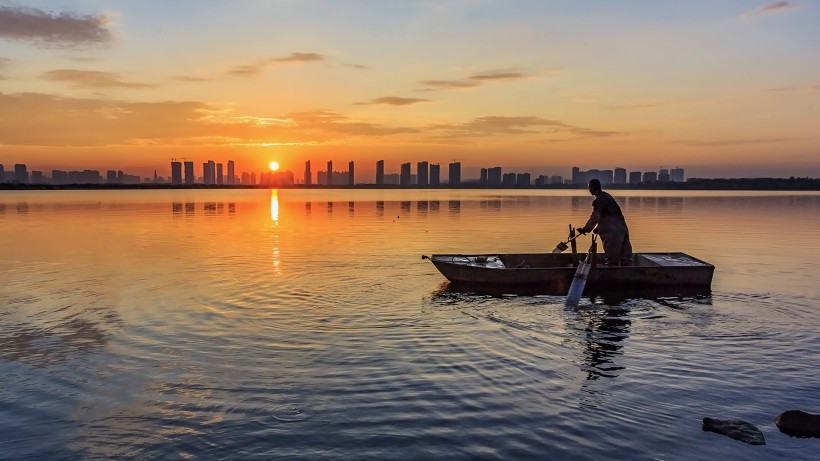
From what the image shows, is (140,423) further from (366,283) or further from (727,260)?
(727,260)

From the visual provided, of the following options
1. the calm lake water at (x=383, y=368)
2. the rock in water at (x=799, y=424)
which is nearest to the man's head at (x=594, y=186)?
the calm lake water at (x=383, y=368)

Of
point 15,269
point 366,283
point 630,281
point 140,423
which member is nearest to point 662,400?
point 140,423

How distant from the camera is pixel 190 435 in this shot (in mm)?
8227

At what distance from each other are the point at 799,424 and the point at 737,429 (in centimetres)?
87

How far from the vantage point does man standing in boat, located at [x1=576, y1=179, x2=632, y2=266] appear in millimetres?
19375

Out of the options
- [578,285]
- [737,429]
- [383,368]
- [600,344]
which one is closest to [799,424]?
[737,429]

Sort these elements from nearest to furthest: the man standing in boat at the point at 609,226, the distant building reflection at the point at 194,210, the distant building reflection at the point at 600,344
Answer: the distant building reflection at the point at 600,344 < the man standing in boat at the point at 609,226 < the distant building reflection at the point at 194,210

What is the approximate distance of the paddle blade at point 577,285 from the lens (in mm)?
17141

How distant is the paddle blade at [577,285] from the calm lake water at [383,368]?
0.42 meters

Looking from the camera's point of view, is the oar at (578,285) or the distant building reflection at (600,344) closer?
the distant building reflection at (600,344)

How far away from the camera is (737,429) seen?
8273 millimetres

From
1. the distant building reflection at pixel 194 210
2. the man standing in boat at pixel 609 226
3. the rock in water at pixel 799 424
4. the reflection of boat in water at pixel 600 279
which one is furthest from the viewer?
the distant building reflection at pixel 194 210

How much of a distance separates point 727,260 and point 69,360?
89.6 feet

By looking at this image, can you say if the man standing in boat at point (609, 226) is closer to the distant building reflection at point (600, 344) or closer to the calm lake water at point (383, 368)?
the calm lake water at point (383, 368)
